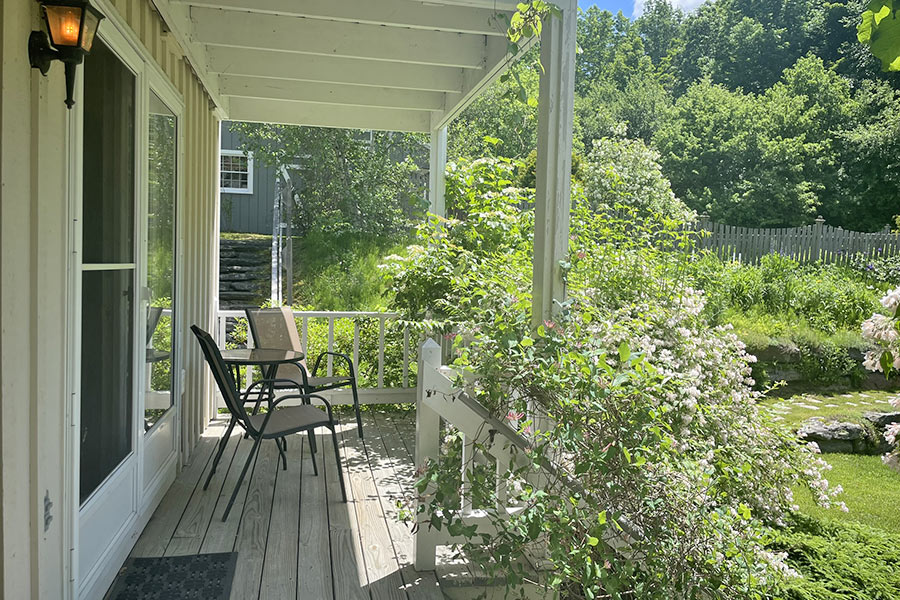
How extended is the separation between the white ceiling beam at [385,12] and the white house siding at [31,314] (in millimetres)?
1679

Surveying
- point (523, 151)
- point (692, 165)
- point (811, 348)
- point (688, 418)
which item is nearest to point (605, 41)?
point (692, 165)

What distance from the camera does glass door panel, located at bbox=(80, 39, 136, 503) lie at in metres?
2.29

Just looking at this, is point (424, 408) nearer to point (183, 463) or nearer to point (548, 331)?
point (548, 331)

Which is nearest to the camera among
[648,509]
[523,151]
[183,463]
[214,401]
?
[648,509]

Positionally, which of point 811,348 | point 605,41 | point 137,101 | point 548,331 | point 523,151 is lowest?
point 811,348

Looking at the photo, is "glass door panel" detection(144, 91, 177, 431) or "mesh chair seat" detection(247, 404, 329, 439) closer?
"glass door panel" detection(144, 91, 177, 431)

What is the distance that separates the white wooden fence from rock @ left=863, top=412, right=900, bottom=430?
5676mm

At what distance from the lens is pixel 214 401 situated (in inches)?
215

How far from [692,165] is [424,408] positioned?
23588 millimetres

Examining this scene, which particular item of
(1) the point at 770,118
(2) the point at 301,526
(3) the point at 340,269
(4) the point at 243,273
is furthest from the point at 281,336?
(1) the point at 770,118

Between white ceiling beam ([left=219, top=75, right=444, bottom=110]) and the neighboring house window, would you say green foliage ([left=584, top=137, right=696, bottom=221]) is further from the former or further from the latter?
the neighboring house window

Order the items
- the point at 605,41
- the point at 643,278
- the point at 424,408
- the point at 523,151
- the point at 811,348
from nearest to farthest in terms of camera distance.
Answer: the point at 424,408 < the point at 643,278 < the point at 811,348 < the point at 523,151 < the point at 605,41

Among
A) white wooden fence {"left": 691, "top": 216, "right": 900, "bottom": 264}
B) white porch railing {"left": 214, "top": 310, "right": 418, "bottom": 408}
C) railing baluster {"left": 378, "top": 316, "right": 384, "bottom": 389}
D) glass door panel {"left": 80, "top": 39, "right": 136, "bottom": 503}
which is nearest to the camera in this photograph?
glass door panel {"left": 80, "top": 39, "right": 136, "bottom": 503}

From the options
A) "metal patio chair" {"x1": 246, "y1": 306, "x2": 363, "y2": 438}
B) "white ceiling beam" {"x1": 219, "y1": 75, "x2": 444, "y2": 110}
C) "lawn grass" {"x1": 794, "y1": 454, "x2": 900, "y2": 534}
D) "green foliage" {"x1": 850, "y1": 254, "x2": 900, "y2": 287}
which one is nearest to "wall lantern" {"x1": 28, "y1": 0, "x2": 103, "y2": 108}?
"metal patio chair" {"x1": 246, "y1": 306, "x2": 363, "y2": 438}
